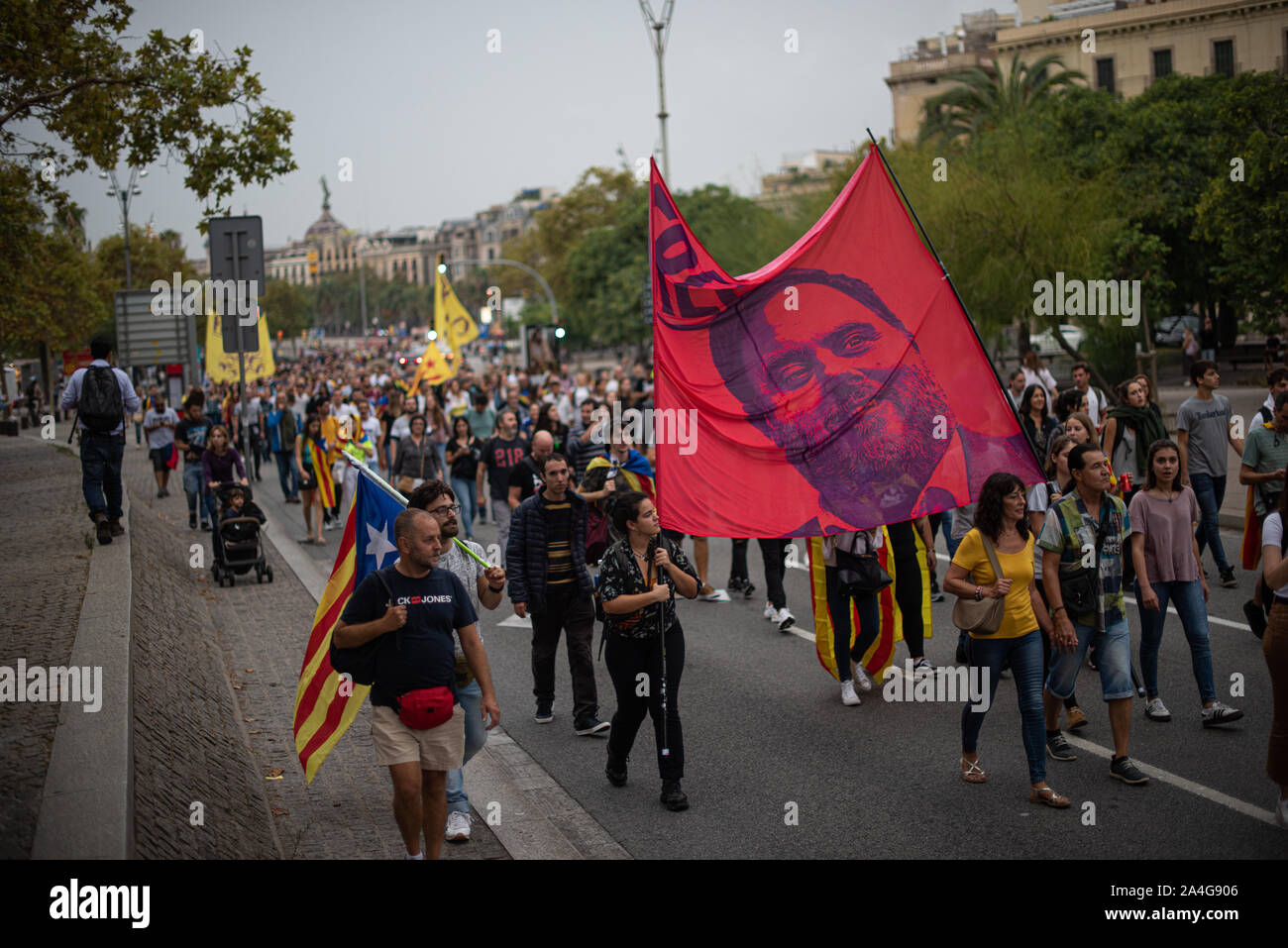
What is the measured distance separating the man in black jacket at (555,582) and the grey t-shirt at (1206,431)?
5502mm

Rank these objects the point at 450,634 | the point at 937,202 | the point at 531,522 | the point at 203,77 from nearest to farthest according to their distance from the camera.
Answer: the point at 450,634
the point at 531,522
the point at 203,77
the point at 937,202

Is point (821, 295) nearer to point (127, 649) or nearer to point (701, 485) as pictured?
point (701, 485)

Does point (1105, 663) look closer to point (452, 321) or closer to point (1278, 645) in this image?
point (1278, 645)

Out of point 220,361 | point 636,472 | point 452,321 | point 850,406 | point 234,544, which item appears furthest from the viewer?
point 452,321

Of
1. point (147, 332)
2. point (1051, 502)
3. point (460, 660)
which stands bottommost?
point (460, 660)

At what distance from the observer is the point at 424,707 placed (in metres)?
5.20

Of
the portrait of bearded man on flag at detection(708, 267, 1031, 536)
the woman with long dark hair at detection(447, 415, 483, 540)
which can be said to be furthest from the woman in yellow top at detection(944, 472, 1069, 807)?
the woman with long dark hair at detection(447, 415, 483, 540)

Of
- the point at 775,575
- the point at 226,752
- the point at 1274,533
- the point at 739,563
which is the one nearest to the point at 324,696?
the point at 226,752

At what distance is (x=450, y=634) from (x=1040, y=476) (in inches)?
148

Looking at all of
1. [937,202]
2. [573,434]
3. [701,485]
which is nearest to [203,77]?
[573,434]

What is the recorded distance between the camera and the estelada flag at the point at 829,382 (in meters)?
7.36

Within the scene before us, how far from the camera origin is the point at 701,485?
23.7 ft

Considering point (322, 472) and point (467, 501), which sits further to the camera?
point (322, 472)

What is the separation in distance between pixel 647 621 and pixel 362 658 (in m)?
1.82
